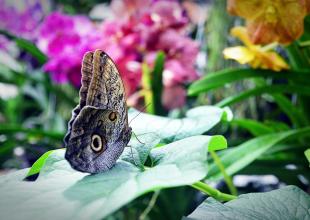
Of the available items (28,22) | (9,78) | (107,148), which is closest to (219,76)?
(107,148)

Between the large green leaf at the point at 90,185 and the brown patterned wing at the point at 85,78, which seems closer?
the large green leaf at the point at 90,185

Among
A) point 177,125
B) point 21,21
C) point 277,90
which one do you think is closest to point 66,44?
point 21,21

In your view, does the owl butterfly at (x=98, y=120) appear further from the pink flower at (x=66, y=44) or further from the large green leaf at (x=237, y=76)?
the pink flower at (x=66, y=44)

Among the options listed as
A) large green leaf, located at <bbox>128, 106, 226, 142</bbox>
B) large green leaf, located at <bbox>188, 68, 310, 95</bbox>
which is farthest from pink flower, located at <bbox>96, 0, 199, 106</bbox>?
large green leaf, located at <bbox>128, 106, 226, 142</bbox>

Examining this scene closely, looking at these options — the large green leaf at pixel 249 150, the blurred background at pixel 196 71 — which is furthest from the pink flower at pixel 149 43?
the large green leaf at pixel 249 150

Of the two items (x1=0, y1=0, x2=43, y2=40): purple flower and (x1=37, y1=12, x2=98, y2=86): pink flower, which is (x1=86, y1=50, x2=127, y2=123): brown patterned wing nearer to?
(x1=37, y1=12, x2=98, y2=86): pink flower

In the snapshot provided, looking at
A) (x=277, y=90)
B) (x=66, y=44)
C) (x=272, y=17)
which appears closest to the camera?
(x=272, y=17)

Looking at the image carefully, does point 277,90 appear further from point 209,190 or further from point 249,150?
point 209,190

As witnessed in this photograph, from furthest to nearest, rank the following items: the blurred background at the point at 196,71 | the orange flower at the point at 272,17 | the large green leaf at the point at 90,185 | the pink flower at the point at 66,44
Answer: the pink flower at the point at 66,44, the blurred background at the point at 196,71, the orange flower at the point at 272,17, the large green leaf at the point at 90,185
